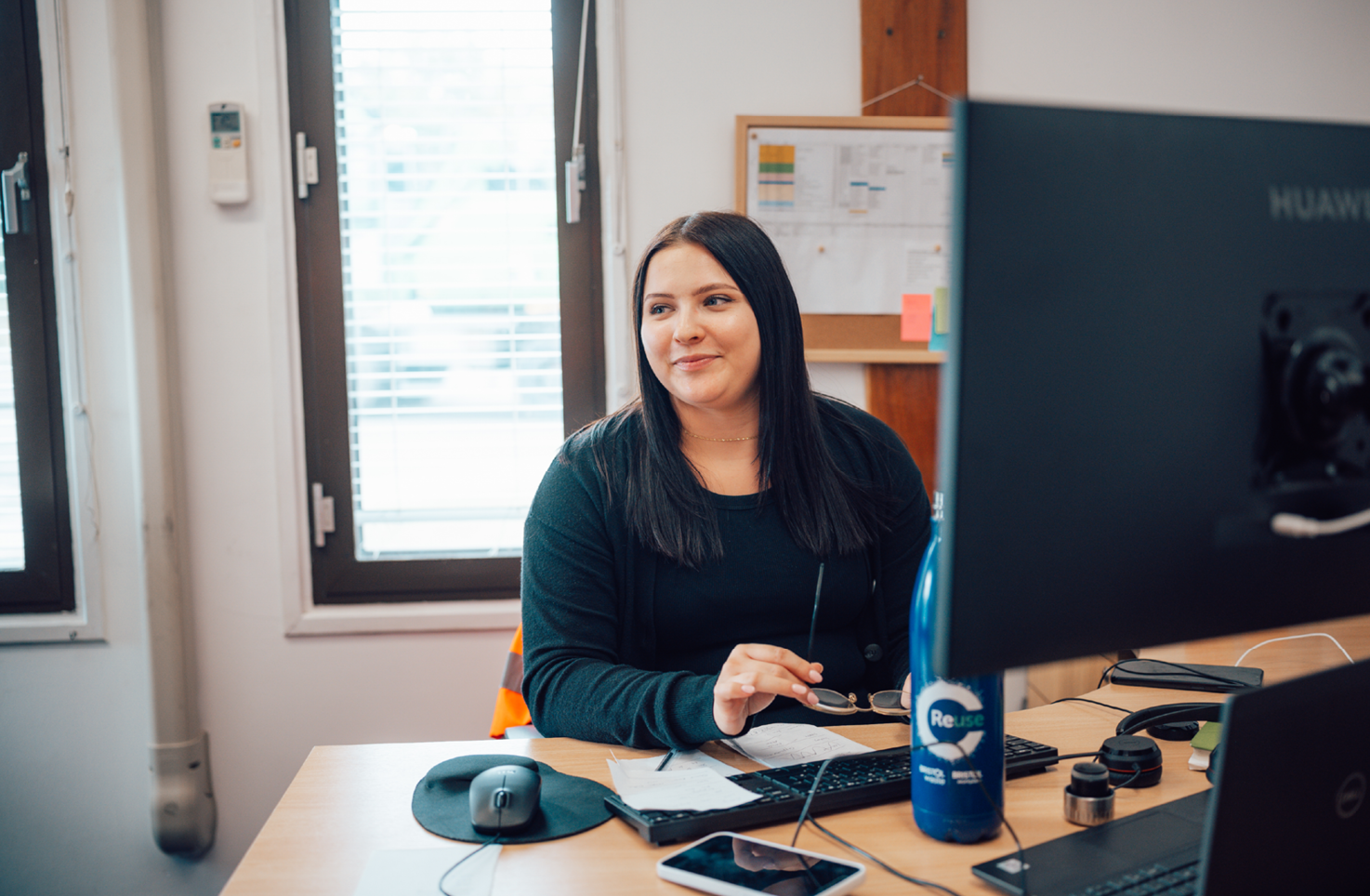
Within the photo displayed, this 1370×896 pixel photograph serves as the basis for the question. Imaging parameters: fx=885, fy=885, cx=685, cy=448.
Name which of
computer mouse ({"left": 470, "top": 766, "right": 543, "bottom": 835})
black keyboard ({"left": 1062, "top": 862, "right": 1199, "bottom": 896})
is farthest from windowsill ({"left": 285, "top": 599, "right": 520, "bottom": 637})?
black keyboard ({"left": 1062, "top": 862, "right": 1199, "bottom": 896})

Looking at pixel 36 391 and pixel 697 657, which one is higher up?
pixel 36 391

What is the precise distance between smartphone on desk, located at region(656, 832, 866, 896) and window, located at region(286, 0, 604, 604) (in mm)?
1561

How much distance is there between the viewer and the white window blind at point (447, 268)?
212 cm

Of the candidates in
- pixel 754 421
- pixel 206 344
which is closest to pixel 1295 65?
pixel 754 421

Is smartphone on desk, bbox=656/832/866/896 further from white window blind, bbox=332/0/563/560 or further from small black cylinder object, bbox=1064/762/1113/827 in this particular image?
white window blind, bbox=332/0/563/560

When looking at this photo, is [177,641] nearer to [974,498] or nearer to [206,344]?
[206,344]

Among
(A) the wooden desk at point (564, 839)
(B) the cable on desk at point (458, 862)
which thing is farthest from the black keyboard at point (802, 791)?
(B) the cable on desk at point (458, 862)

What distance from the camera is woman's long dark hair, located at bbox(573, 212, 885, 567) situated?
1303 millimetres

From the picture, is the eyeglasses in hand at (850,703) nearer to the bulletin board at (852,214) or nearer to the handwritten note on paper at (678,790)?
the handwritten note on paper at (678,790)

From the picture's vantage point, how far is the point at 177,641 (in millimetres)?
2027

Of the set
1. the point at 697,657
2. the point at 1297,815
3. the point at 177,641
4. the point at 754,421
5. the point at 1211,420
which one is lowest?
the point at 177,641

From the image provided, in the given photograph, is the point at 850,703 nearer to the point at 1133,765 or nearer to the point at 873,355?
the point at 1133,765

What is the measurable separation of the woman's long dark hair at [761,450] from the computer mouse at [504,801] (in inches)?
20.2

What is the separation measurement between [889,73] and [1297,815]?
2010mm
